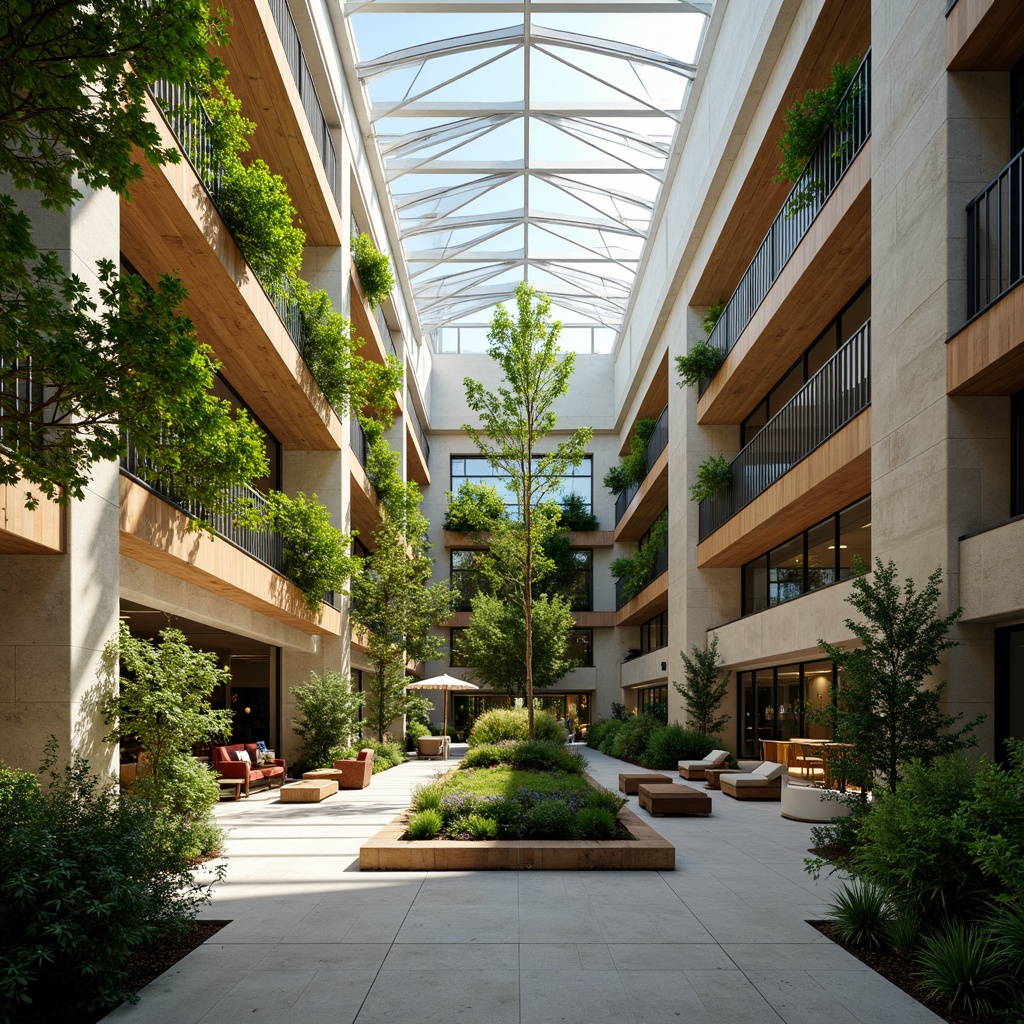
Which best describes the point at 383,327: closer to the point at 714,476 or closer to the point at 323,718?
the point at 714,476

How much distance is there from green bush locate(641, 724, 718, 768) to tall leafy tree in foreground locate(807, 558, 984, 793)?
556 inches

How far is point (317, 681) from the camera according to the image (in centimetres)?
2188

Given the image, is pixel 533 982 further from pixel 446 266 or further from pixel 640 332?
pixel 446 266

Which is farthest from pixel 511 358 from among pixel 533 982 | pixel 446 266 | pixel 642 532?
pixel 642 532

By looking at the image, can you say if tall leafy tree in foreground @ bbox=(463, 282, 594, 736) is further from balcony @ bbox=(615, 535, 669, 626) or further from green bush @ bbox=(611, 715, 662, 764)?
balcony @ bbox=(615, 535, 669, 626)

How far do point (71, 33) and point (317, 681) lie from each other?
1751 centimetres

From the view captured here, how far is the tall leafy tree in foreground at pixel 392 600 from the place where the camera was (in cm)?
2900

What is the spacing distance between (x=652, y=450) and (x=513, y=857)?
26.5m

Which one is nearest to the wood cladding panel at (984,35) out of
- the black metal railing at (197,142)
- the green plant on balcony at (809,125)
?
the green plant on balcony at (809,125)

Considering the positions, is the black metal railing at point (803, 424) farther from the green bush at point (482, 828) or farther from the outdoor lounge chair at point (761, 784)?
the green bush at point (482, 828)

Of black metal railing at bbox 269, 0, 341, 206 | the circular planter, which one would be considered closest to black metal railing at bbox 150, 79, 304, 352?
black metal railing at bbox 269, 0, 341, 206

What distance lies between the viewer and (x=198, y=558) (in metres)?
14.0

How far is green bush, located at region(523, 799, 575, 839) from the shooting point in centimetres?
1160

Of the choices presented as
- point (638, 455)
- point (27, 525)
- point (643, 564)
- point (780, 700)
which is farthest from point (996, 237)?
point (638, 455)
